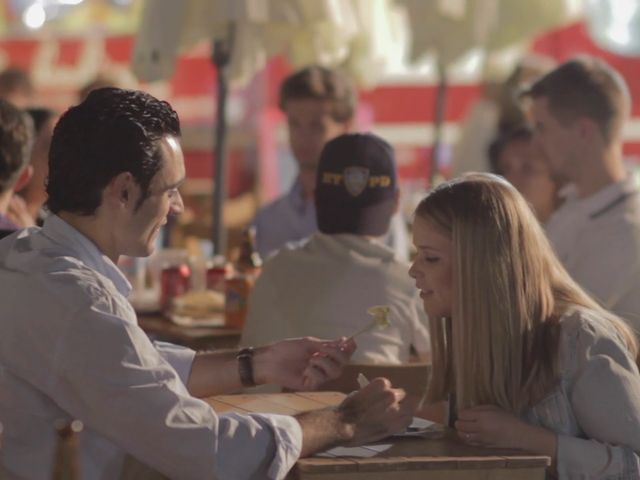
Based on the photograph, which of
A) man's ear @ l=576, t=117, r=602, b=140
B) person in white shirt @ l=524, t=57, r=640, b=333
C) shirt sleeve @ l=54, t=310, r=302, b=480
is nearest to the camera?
shirt sleeve @ l=54, t=310, r=302, b=480

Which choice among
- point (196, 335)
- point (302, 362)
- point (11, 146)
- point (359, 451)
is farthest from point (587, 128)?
point (359, 451)

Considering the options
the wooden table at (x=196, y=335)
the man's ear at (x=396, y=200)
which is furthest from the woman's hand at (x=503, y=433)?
the wooden table at (x=196, y=335)

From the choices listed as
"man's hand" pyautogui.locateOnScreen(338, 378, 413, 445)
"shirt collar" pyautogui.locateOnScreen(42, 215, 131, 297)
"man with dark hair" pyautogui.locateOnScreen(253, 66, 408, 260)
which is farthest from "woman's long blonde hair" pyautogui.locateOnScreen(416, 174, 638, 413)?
"man with dark hair" pyautogui.locateOnScreen(253, 66, 408, 260)

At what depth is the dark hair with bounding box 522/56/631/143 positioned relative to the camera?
4.82m

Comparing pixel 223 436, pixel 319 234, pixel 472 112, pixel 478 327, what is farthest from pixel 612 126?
pixel 472 112

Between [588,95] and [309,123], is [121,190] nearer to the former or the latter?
[588,95]

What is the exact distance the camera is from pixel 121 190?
2.48m

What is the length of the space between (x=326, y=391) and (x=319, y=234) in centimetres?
68

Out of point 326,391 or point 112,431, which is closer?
point 112,431

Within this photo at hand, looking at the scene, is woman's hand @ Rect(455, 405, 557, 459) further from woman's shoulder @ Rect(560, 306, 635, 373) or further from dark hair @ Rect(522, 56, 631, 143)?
dark hair @ Rect(522, 56, 631, 143)

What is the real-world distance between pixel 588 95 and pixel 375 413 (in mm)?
2494

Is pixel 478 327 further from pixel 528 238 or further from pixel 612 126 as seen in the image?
pixel 612 126

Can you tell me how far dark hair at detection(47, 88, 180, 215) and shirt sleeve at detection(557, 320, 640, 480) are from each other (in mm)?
943

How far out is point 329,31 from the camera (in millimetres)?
6570
